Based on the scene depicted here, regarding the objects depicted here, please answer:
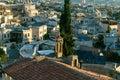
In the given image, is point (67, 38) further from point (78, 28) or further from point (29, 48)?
point (78, 28)

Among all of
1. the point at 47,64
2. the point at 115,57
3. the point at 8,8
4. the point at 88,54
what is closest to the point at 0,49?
the point at 88,54

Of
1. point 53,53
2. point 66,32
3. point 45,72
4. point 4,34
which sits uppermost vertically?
point 45,72

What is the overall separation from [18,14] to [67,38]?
4658 centimetres

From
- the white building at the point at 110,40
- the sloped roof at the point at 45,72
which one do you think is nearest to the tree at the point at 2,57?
the sloped roof at the point at 45,72

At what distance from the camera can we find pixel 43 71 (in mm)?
14156

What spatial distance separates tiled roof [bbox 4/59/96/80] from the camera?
13.2 metres

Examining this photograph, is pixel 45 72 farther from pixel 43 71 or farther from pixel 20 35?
pixel 20 35

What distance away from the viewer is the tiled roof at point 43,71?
13188 mm

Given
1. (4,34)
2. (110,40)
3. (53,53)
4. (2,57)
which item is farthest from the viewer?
(4,34)

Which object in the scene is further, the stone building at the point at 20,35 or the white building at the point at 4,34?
the stone building at the point at 20,35

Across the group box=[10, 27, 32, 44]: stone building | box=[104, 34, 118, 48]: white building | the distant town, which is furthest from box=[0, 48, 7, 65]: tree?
box=[104, 34, 118, 48]: white building

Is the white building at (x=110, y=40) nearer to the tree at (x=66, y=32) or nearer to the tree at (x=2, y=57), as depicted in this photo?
the tree at (x=66, y=32)

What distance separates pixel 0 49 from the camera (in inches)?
1437

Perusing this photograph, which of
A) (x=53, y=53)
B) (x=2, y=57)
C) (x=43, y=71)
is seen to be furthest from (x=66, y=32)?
(x=43, y=71)
